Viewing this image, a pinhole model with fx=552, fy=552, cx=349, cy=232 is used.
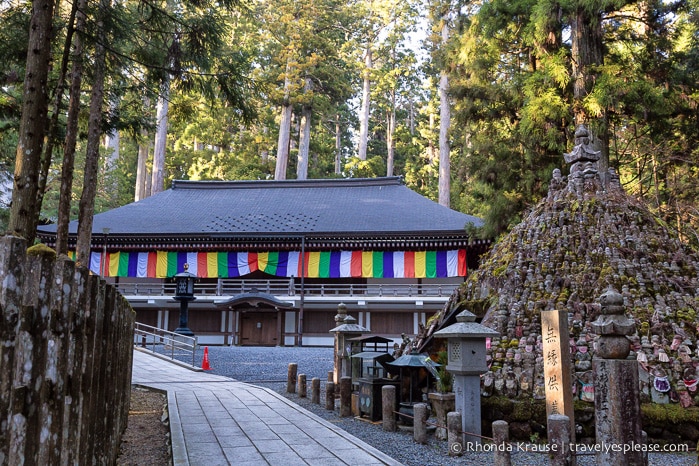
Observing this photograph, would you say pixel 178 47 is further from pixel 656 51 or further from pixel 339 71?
pixel 339 71

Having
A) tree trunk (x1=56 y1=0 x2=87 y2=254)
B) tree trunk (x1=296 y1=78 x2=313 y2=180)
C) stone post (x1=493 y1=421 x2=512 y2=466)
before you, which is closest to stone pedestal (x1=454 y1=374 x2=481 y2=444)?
stone post (x1=493 y1=421 x2=512 y2=466)

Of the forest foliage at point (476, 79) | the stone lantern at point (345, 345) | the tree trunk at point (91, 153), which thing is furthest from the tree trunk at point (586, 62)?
the tree trunk at point (91, 153)

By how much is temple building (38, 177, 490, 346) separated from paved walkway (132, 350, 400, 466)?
11741mm

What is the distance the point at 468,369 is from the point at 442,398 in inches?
27.6

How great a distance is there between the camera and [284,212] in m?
25.2

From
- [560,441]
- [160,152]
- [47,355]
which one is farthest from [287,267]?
[47,355]

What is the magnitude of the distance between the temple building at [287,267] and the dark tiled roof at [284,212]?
0.09m

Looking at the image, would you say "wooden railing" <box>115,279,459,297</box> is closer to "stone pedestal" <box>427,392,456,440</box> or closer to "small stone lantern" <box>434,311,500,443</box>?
"stone pedestal" <box>427,392,456,440</box>

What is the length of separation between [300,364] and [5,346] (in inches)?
534

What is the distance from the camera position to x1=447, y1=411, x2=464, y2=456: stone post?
19.8ft

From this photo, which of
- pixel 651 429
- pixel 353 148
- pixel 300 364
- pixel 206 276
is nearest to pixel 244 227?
pixel 206 276

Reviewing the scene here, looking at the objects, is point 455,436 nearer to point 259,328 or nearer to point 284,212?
point 259,328

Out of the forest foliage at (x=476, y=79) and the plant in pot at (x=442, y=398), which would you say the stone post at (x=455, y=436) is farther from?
the forest foliage at (x=476, y=79)

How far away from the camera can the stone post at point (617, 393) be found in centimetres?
473
